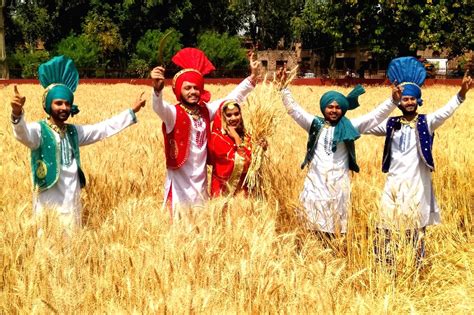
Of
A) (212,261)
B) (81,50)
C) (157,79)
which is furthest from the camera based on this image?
(81,50)

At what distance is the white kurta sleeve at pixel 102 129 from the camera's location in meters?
3.84

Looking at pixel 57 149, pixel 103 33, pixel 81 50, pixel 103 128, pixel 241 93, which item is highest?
pixel 103 33

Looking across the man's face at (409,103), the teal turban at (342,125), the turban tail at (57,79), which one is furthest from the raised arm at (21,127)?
the man's face at (409,103)

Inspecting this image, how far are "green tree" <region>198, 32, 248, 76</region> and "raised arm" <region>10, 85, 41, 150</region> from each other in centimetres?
3369

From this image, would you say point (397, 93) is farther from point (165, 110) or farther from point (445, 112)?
point (165, 110)

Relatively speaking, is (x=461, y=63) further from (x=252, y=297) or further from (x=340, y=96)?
(x=252, y=297)

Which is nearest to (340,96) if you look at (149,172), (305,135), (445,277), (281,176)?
(281,176)

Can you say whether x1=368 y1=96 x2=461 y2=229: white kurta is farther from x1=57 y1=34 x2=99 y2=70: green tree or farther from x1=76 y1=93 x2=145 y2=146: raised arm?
x1=57 y1=34 x2=99 y2=70: green tree

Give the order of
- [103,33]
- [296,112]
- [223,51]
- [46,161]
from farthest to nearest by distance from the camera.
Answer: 1. [223,51]
2. [103,33]
3. [296,112]
4. [46,161]

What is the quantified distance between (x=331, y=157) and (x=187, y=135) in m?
1.05

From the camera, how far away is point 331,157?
3.98m

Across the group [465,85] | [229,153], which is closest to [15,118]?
[229,153]

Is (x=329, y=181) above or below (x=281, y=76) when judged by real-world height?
below

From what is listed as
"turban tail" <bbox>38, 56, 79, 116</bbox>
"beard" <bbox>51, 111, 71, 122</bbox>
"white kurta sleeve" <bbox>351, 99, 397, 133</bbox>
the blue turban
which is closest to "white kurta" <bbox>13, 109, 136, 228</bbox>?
"beard" <bbox>51, 111, 71, 122</bbox>
